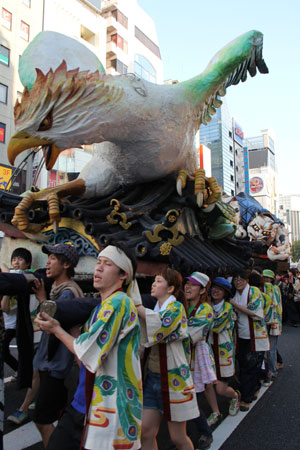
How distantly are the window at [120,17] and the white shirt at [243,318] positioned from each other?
1096 inches

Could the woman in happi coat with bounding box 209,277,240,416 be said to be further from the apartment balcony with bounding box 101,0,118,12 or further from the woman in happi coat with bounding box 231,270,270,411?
the apartment balcony with bounding box 101,0,118,12

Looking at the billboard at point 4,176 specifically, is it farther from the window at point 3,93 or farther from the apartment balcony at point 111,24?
the apartment balcony at point 111,24

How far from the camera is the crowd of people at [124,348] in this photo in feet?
6.33

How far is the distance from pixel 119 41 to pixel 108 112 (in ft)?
85.0

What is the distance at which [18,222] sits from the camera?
495 cm

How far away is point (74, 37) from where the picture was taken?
869 inches

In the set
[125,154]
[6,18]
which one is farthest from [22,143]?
[6,18]

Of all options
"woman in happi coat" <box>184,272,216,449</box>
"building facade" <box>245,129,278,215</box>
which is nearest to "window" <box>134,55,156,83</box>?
"woman in happi coat" <box>184,272,216,449</box>

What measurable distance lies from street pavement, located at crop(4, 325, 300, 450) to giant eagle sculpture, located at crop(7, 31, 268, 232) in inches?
97.2

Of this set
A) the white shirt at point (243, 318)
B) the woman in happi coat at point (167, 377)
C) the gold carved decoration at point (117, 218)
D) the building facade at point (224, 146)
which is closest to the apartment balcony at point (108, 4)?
the building facade at point (224, 146)

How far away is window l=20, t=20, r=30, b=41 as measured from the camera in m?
20.2

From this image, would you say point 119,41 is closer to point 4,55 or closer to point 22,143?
point 4,55

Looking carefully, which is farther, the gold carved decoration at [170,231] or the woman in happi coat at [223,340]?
the gold carved decoration at [170,231]

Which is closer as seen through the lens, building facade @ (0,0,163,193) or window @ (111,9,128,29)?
building facade @ (0,0,163,193)
